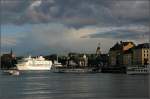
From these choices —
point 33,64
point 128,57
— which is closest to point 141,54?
point 128,57

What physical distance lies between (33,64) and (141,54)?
113ft

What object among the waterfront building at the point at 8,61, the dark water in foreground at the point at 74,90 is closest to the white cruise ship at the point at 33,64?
the waterfront building at the point at 8,61

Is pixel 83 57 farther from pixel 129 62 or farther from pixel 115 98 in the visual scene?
pixel 115 98

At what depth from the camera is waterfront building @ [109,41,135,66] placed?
14675 cm

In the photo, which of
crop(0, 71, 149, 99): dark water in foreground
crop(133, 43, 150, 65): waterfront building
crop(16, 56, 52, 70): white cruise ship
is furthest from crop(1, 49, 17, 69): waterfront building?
crop(0, 71, 149, 99): dark water in foreground

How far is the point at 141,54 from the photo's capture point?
418ft

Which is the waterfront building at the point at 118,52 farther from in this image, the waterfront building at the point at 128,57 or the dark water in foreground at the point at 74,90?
the dark water in foreground at the point at 74,90

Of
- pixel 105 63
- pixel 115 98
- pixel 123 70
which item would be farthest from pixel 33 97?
pixel 105 63

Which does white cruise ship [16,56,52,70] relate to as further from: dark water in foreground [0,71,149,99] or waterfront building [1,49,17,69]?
dark water in foreground [0,71,149,99]

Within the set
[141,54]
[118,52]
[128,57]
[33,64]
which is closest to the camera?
[141,54]

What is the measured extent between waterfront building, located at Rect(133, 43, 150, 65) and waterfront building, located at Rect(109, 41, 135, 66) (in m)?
11.3

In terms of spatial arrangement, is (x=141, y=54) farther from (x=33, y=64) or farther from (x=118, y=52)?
(x=33, y=64)

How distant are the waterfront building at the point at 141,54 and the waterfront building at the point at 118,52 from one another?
11.3 m

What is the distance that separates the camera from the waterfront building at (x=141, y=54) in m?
127
